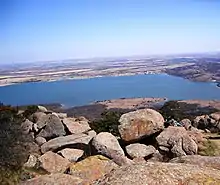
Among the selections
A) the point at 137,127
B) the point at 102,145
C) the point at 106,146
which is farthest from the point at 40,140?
the point at 137,127

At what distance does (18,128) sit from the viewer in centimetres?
1416

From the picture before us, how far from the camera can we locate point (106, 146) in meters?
13.4

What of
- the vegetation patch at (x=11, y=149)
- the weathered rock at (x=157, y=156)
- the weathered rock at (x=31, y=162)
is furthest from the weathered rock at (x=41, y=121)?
the weathered rock at (x=157, y=156)

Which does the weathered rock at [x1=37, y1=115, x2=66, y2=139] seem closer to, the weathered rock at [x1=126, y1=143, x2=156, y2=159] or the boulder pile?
the boulder pile

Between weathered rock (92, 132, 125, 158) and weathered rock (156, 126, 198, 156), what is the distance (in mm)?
2160

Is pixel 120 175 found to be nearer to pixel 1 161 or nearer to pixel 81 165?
pixel 81 165

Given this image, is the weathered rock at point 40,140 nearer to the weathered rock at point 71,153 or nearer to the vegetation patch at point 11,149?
the vegetation patch at point 11,149

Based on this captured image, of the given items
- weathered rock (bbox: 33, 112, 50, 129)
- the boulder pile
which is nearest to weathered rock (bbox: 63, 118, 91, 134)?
the boulder pile

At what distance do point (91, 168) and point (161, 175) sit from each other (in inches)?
218

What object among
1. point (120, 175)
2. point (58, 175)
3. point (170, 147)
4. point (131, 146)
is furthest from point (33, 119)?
point (120, 175)

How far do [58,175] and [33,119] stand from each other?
42.2ft

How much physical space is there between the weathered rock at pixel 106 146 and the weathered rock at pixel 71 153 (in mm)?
1048

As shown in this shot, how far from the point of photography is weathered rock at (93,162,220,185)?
4.07 meters

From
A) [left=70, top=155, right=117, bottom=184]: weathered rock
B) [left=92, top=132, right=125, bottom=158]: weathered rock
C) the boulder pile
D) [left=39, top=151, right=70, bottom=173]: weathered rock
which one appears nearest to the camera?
[left=70, top=155, right=117, bottom=184]: weathered rock
